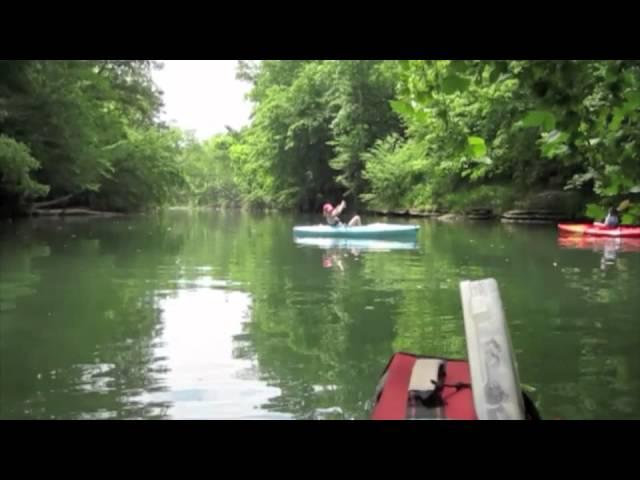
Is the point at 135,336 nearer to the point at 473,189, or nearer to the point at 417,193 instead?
the point at 473,189

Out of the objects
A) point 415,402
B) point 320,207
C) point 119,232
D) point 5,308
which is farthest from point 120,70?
point 415,402

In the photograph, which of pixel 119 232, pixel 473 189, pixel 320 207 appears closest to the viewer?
pixel 119 232

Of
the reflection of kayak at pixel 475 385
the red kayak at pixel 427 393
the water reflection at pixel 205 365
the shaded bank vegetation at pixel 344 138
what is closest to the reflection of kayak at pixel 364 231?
the shaded bank vegetation at pixel 344 138

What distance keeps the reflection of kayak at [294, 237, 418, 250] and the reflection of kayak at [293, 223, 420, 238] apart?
0.24 m

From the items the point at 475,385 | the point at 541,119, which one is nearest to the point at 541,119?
the point at 541,119

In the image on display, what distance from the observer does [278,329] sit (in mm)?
8188

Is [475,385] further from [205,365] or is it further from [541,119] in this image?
[205,365]

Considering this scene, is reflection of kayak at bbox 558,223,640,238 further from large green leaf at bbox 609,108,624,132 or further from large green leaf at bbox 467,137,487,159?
large green leaf at bbox 467,137,487,159

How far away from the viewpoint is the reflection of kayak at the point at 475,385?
3.41m

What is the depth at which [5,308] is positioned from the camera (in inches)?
362

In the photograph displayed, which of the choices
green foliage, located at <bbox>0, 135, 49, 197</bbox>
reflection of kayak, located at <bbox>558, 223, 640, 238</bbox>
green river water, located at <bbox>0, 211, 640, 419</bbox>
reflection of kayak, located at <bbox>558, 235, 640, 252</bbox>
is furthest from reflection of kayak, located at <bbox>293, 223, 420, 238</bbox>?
green foliage, located at <bbox>0, 135, 49, 197</bbox>

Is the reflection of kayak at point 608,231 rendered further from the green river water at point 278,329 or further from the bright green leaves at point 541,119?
the bright green leaves at point 541,119
